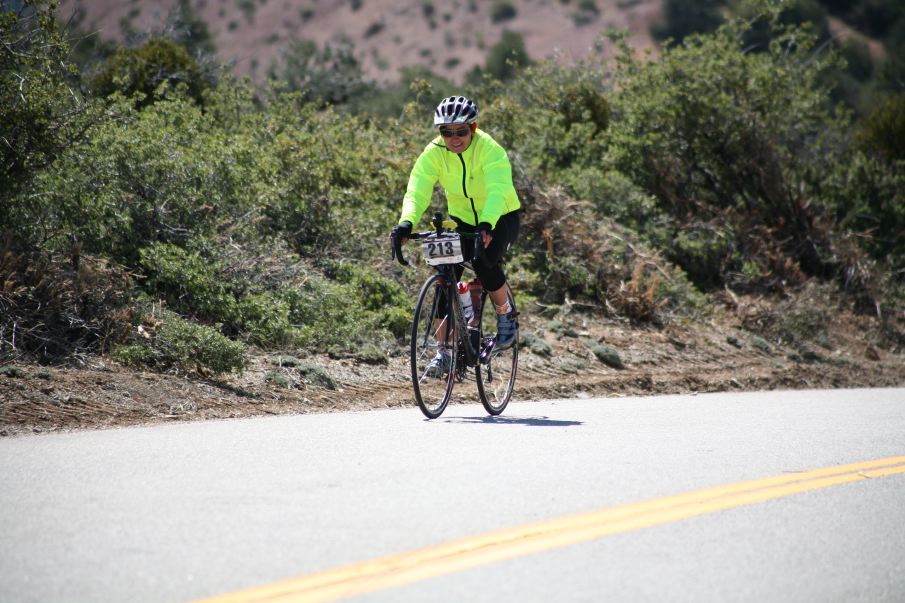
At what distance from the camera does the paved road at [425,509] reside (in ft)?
13.6

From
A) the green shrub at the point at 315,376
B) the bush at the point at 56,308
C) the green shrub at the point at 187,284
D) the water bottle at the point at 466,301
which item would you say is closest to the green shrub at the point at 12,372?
the bush at the point at 56,308

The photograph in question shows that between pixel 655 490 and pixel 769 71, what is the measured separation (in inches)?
651

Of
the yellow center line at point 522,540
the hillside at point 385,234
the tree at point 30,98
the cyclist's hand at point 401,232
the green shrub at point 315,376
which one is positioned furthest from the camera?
the green shrub at point 315,376

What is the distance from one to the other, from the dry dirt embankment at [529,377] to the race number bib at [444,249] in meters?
1.42

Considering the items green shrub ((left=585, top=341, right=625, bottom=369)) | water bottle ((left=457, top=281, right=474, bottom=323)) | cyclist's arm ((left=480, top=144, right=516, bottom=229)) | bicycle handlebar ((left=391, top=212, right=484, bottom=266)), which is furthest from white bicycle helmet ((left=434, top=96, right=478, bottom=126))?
green shrub ((left=585, top=341, right=625, bottom=369))

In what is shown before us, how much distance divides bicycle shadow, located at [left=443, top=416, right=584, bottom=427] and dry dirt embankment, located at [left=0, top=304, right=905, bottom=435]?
488 millimetres

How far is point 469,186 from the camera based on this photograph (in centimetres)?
882

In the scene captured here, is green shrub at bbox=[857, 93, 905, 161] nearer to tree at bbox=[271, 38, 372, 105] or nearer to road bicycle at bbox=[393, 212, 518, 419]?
tree at bbox=[271, 38, 372, 105]

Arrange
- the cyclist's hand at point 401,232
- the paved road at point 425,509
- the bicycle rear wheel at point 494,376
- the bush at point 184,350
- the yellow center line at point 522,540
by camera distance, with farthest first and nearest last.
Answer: the bush at point 184,350
the bicycle rear wheel at point 494,376
the cyclist's hand at point 401,232
the paved road at point 425,509
the yellow center line at point 522,540

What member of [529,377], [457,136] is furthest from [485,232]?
[529,377]

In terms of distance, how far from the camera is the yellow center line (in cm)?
392

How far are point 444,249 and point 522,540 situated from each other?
3.88 m

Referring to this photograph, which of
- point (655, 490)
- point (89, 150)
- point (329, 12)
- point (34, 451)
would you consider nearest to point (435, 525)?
point (655, 490)

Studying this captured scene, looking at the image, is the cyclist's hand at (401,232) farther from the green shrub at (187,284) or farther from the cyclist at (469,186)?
the green shrub at (187,284)
